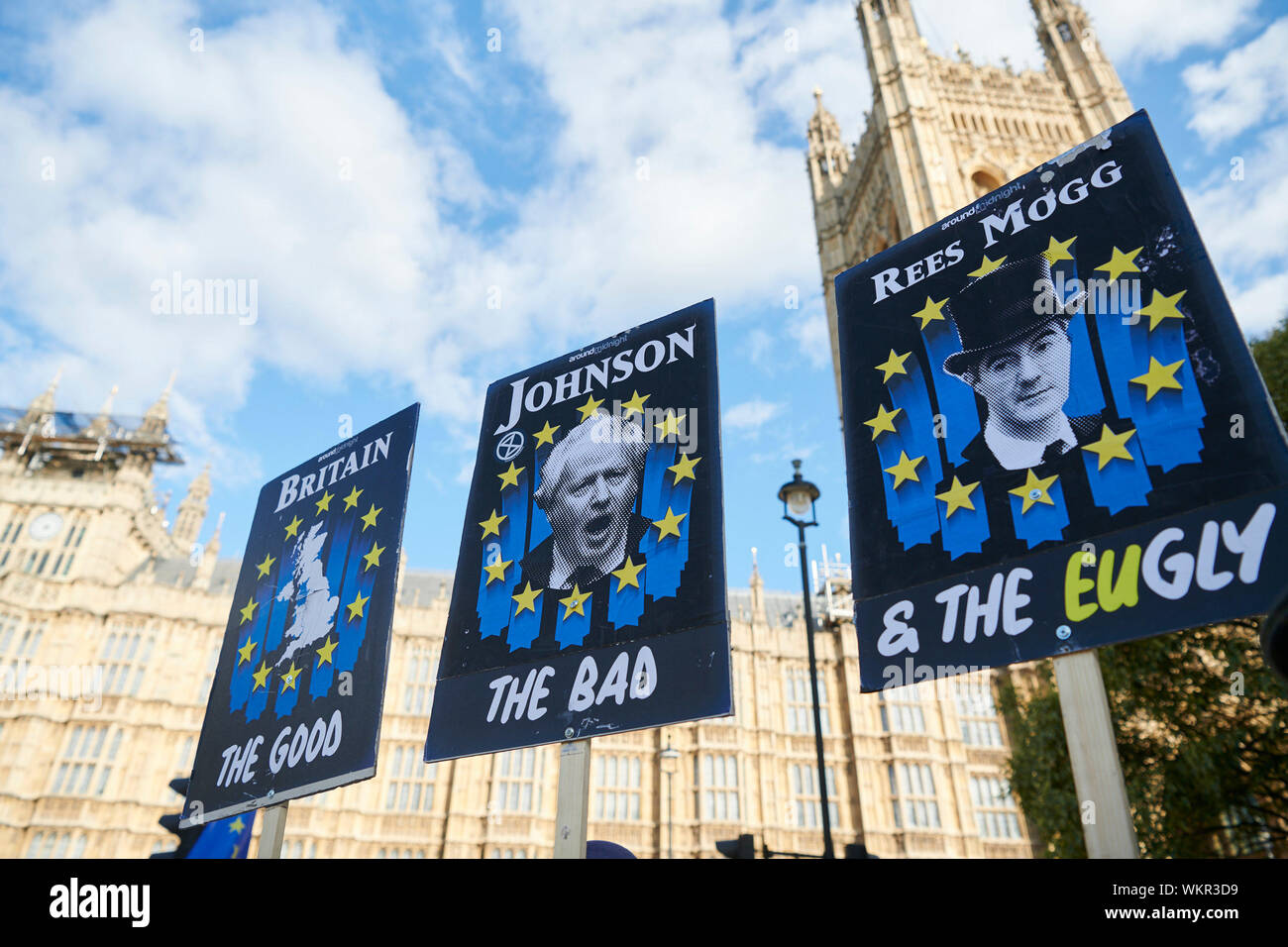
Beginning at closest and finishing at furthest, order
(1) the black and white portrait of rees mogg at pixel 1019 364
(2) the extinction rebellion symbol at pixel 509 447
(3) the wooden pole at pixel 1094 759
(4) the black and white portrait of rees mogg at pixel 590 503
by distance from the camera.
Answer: (3) the wooden pole at pixel 1094 759 → (1) the black and white portrait of rees mogg at pixel 1019 364 → (4) the black and white portrait of rees mogg at pixel 590 503 → (2) the extinction rebellion symbol at pixel 509 447

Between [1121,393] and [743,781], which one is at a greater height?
[743,781]

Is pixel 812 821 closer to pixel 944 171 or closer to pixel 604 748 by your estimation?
pixel 604 748

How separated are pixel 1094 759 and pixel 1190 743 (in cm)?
1098

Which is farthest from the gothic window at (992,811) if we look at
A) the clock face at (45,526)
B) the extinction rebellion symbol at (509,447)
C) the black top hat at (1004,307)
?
the clock face at (45,526)

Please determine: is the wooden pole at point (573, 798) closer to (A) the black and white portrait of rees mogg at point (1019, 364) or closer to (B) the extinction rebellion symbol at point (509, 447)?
(B) the extinction rebellion symbol at point (509, 447)

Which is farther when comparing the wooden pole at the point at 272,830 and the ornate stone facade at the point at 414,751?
the ornate stone facade at the point at 414,751

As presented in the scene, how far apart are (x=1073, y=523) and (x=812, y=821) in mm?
35502

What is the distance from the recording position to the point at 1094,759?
4.36 meters

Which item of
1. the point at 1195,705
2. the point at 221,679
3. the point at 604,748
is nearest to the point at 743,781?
the point at 604,748

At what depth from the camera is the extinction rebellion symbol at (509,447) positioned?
23.4ft

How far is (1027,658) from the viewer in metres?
4.61

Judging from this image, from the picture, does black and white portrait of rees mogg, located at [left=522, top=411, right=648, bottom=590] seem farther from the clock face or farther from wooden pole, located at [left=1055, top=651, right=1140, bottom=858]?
the clock face

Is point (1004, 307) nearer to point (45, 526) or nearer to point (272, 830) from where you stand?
point (272, 830)

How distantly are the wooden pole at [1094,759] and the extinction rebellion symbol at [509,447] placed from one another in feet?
14.5
